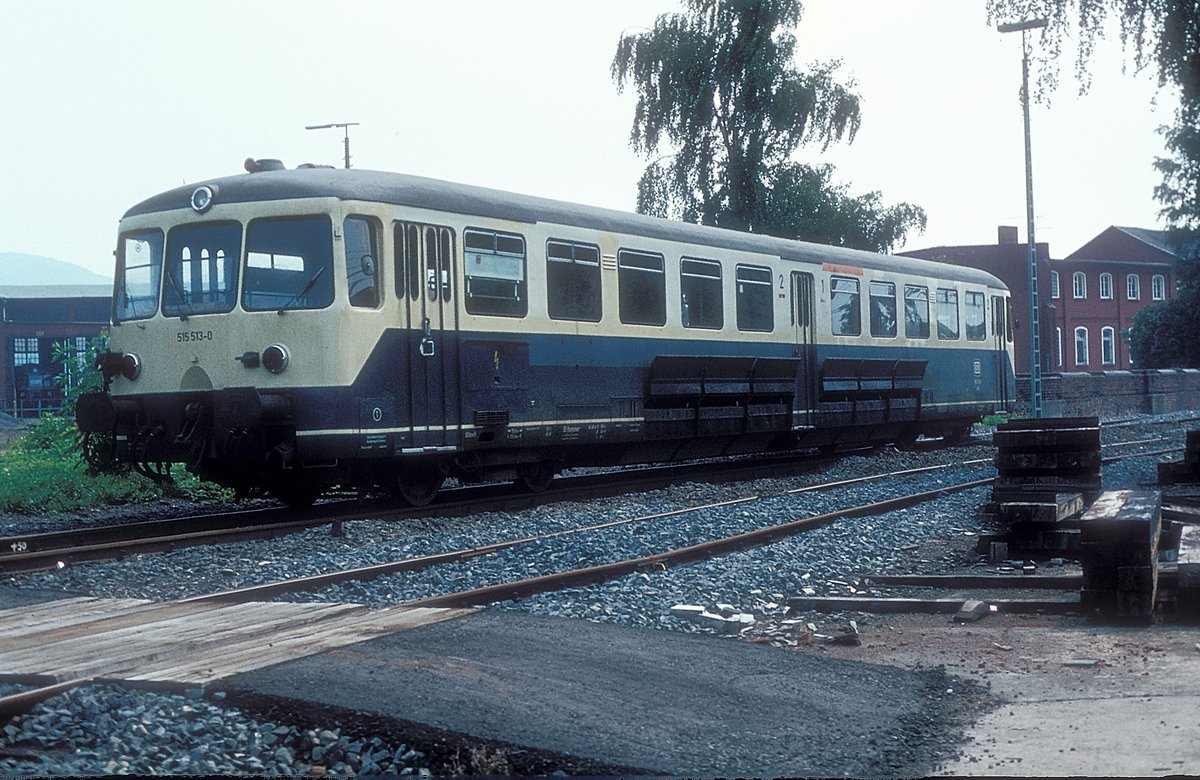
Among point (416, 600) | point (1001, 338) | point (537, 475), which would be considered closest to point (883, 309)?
point (1001, 338)

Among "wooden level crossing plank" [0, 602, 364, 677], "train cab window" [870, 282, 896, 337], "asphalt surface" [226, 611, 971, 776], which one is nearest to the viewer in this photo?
"asphalt surface" [226, 611, 971, 776]

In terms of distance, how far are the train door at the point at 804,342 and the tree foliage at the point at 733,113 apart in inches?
786

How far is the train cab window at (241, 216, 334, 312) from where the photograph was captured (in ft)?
38.7

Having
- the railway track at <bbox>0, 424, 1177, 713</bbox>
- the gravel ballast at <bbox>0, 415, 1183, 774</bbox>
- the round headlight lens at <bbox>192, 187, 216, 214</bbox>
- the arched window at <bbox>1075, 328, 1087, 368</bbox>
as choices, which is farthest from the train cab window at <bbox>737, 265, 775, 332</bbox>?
the arched window at <bbox>1075, 328, 1087, 368</bbox>

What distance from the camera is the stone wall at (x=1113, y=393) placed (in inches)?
1337

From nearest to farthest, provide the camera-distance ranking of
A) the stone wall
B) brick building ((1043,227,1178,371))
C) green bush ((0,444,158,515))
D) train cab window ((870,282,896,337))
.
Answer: green bush ((0,444,158,515))
train cab window ((870,282,896,337))
the stone wall
brick building ((1043,227,1178,371))

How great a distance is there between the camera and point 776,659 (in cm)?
623

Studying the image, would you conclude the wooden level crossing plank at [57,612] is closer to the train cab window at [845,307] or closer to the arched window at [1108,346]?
the train cab window at [845,307]

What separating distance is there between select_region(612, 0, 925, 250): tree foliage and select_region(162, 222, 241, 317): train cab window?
2647cm

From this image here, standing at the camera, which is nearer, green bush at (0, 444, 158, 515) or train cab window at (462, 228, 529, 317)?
train cab window at (462, 228, 529, 317)

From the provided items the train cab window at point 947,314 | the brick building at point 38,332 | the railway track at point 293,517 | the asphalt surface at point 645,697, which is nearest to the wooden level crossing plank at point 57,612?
the railway track at point 293,517

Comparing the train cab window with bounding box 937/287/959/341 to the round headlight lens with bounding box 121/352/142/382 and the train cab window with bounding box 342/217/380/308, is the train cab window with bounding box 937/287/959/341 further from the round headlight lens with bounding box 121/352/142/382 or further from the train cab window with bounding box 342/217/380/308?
the round headlight lens with bounding box 121/352/142/382

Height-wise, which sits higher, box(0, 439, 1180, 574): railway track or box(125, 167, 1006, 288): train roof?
box(125, 167, 1006, 288): train roof

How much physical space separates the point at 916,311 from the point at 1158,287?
57.1 metres
